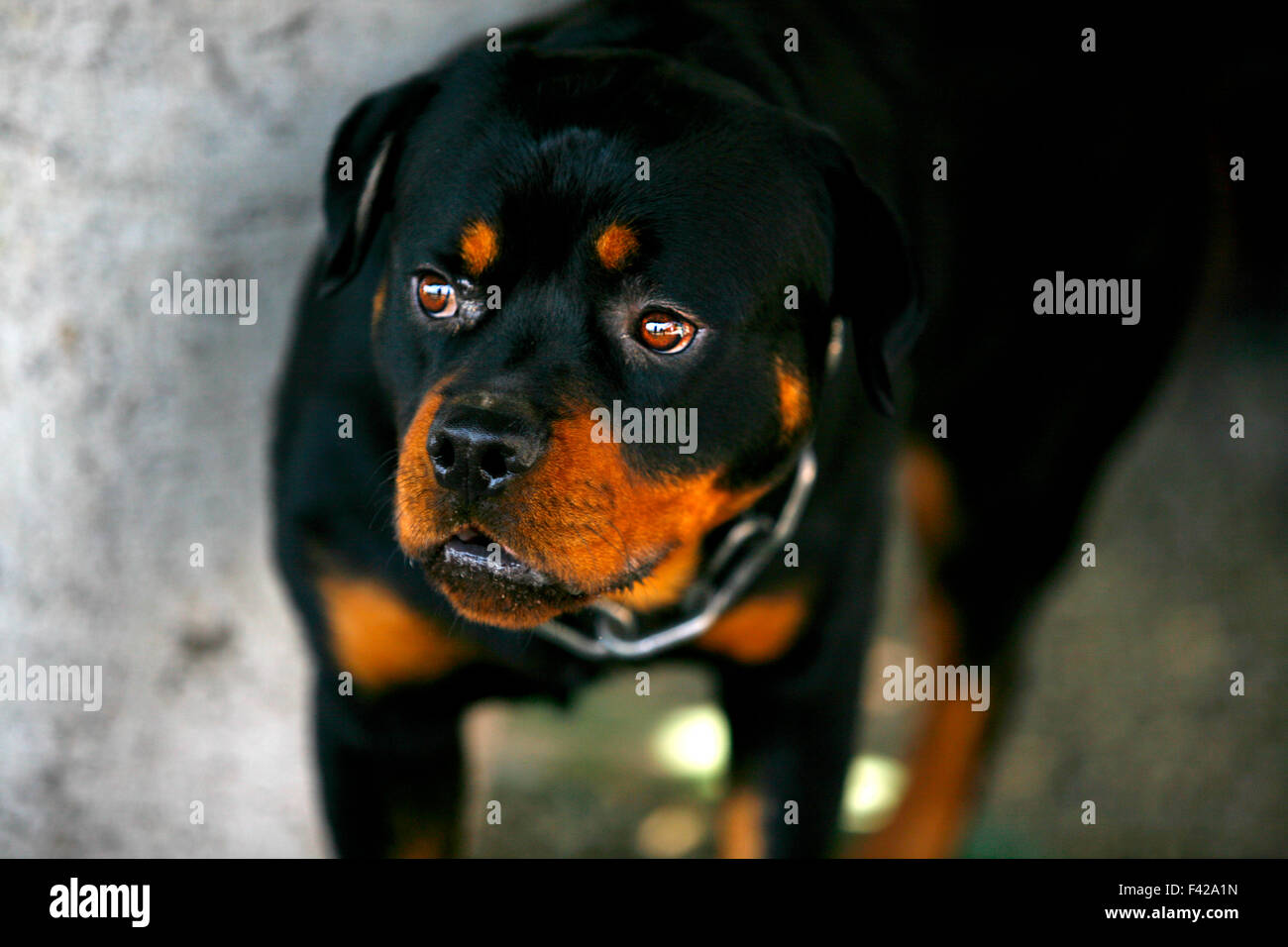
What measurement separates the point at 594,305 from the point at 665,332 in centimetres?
9

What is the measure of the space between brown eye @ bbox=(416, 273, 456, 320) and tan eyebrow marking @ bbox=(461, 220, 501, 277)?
54 mm

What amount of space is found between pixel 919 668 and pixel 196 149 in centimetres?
196

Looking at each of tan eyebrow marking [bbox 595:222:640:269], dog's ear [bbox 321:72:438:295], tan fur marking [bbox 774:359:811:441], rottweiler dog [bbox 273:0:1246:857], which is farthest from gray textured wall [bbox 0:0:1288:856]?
tan fur marking [bbox 774:359:811:441]

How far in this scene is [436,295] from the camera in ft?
5.26

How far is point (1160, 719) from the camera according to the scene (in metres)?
3.13

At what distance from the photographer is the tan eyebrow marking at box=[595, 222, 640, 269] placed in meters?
1.50

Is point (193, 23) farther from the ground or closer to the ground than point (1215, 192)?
farther from the ground

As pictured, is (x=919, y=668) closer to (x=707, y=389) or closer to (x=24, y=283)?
(x=707, y=389)

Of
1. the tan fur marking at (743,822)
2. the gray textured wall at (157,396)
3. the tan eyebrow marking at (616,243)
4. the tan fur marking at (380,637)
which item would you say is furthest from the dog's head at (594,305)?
the tan fur marking at (743,822)

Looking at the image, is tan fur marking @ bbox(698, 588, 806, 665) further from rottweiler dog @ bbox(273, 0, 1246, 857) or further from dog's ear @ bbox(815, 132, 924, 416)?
dog's ear @ bbox(815, 132, 924, 416)

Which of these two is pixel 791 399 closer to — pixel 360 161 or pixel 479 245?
pixel 479 245

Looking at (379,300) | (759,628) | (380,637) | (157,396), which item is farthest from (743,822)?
(157,396)

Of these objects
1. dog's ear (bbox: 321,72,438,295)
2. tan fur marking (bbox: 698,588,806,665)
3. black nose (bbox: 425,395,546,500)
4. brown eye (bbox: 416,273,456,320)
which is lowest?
tan fur marking (bbox: 698,588,806,665)
